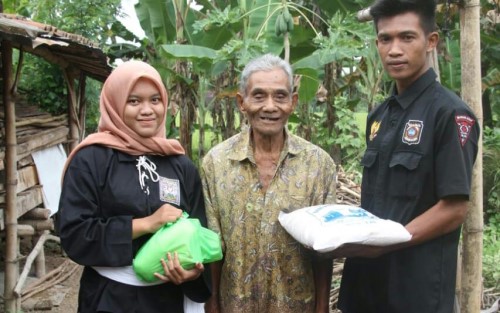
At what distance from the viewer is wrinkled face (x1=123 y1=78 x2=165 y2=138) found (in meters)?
2.28

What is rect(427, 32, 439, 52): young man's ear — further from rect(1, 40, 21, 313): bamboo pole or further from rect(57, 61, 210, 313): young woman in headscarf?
rect(1, 40, 21, 313): bamboo pole

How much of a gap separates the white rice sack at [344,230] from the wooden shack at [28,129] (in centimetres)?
303

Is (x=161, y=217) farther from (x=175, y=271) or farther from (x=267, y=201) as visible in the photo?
(x=267, y=201)

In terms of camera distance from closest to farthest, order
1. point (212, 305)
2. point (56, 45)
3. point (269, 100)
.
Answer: point (269, 100)
point (212, 305)
point (56, 45)

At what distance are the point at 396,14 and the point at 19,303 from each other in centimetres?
466

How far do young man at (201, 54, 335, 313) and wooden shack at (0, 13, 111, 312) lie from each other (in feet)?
8.36

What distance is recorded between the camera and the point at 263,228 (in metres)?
2.45

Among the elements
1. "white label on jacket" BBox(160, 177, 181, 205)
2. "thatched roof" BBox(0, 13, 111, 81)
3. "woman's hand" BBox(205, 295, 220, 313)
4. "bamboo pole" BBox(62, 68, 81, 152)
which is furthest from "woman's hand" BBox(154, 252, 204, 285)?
"bamboo pole" BBox(62, 68, 81, 152)

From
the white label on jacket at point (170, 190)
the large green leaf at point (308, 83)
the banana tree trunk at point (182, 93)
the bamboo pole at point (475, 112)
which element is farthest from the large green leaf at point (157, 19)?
the white label on jacket at point (170, 190)

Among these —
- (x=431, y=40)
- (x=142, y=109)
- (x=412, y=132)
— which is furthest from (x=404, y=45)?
(x=142, y=109)

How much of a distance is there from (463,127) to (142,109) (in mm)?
1157

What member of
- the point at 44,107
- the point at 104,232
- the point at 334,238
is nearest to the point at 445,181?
the point at 334,238

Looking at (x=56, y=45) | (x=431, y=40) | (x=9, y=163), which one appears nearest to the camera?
(x=431, y=40)

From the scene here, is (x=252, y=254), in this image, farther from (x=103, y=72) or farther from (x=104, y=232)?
(x=103, y=72)
